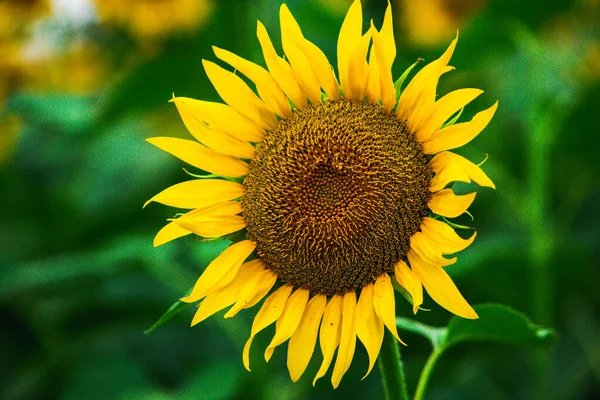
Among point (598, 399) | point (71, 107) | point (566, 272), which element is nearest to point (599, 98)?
point (566, 272)

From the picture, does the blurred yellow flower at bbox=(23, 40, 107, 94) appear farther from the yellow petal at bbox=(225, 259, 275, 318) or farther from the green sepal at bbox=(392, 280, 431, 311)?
A: the green sepal at bbox=(392, 280, 431, 311)

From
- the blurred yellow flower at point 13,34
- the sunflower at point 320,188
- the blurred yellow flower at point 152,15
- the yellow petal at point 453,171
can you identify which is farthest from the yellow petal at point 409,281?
the blurred yellow flower at point 152,15

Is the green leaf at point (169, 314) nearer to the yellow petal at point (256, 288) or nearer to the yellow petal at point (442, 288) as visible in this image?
the yellow petal at point (256, 288)

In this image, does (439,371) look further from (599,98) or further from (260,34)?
(260,34)

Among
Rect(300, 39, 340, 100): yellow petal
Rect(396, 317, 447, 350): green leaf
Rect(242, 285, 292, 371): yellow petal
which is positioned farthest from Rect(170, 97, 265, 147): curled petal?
Rect(396, 317, 447, 350): green leaf

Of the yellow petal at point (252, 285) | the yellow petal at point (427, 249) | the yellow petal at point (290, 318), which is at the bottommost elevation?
the yellow petal at point (290, 318)

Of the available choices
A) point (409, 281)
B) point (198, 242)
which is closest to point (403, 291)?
point (409, 281)

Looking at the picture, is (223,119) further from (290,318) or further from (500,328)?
(500,328)
